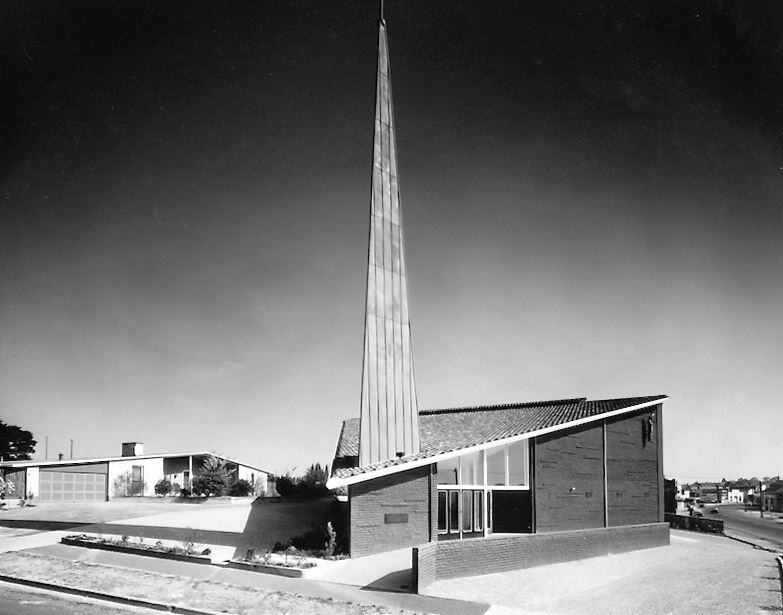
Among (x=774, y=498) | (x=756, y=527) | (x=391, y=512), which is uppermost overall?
(x=391, y=512)

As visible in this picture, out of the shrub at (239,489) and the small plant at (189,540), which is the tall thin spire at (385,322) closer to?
the small plant at (189,540)

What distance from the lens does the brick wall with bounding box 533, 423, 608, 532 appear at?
23.1 m

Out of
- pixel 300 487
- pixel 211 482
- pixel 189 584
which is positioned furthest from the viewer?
pixel 211 482

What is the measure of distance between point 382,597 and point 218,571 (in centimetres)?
444

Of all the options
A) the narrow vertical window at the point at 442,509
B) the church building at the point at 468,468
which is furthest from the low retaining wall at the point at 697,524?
the narrow vertical window at the point at 442,509

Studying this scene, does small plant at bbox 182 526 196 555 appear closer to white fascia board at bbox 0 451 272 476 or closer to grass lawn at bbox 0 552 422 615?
grass lawn at bbox 0 552 422 615

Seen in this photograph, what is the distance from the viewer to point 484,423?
88.6ft

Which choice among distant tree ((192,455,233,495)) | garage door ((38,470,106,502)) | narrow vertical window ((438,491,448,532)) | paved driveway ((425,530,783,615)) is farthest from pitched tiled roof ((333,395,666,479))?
garage door ((38,470,106,502))

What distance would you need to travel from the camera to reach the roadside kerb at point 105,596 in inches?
513

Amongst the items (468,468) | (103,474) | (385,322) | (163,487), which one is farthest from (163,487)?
(385,322)

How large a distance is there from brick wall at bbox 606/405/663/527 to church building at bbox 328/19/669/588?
0.20 feet

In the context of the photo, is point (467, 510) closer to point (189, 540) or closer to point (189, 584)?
point (189, 540)

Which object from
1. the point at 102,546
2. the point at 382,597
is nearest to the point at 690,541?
the point at 382,597

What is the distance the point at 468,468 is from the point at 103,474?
23.2 meters
